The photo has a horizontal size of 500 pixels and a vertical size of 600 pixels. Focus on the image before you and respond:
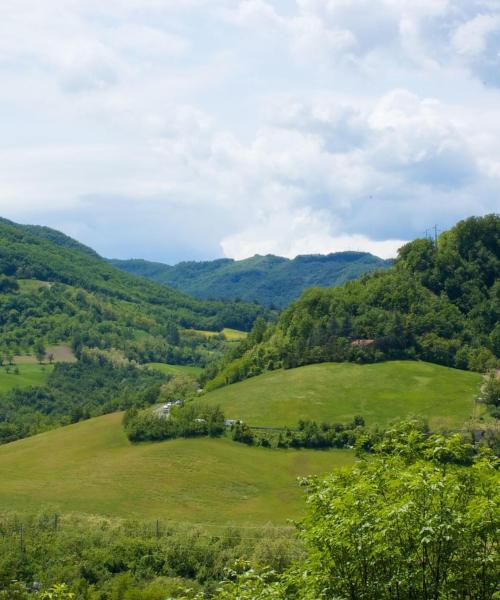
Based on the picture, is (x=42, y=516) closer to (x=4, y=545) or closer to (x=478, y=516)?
(x=4, y=545)

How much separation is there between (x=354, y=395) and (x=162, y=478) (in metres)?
50.6

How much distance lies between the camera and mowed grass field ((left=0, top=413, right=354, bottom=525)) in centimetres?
10750

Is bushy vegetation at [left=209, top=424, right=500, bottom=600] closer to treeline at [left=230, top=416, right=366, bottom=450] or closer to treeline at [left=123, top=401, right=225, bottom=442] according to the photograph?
treeline at [left=230, top=416, right=366, bottom=450]

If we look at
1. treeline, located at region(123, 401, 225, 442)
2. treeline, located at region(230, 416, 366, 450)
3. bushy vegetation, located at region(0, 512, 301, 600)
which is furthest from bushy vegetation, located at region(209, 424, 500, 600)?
treeline, located at region(123, 401, 225, 442)

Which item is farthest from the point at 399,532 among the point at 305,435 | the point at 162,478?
the point at 305,435

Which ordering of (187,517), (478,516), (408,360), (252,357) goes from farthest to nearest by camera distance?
(252,357) < (408,360) < (187,517) < (478,516)

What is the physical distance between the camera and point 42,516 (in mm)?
95250

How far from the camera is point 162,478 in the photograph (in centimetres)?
12050

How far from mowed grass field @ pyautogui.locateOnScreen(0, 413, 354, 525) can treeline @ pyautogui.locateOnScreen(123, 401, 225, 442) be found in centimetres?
264

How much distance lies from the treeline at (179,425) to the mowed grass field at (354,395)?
22.6ft

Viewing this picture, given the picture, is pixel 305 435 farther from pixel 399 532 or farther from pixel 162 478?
pixel 399 532

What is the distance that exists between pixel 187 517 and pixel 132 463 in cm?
2662

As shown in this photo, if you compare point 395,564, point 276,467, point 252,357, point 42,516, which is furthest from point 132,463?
point 395,564

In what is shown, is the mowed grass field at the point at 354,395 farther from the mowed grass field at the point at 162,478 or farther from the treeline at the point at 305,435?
the mowed grass field at the point at 162,478
